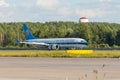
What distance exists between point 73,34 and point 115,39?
20823 mm

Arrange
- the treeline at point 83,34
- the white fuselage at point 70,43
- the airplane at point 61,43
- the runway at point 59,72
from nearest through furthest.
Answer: the runway at point 59,72, the white fuselage at point 70,43, the airplane at point 61,43, the treeline at point 83,34

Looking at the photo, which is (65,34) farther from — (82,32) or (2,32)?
(2,32)

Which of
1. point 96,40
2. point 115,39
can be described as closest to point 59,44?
point 115,39

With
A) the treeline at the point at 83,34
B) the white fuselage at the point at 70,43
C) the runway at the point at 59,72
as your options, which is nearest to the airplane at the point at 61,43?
the white fuselage at the point at 70,43

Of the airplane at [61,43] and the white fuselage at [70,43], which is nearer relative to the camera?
the white fuselage at [70,43]

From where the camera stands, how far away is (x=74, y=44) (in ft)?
307

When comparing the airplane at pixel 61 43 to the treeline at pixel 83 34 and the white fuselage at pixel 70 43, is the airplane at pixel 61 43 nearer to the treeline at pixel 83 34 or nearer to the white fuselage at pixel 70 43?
the white fuselage at pixel 70 43

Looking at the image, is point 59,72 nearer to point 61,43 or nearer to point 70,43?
point 70,43

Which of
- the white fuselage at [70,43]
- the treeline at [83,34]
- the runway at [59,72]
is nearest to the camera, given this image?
the runway at [59,72]

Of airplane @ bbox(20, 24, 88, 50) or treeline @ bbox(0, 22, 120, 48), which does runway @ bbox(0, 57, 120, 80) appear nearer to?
airplane @ bbox(20, 24, 88, 50)

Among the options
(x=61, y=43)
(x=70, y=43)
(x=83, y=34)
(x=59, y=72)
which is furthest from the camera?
(x=83, y=34)

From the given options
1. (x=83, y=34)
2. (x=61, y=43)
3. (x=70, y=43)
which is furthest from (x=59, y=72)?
(x=83, y=34)

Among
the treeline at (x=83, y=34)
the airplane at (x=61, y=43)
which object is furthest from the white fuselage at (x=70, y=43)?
the treeline at (x=83, y=34)

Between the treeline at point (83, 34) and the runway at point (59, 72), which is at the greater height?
the runway at point (59, 72)
